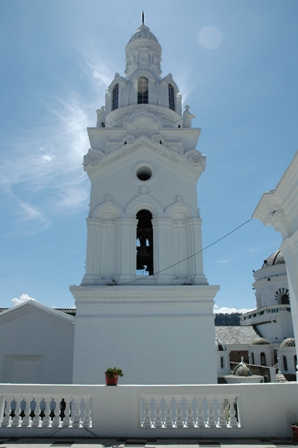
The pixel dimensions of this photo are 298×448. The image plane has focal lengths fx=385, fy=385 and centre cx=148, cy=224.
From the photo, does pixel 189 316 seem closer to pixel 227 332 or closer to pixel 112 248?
pixel 112 248

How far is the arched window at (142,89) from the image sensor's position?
1894 cm

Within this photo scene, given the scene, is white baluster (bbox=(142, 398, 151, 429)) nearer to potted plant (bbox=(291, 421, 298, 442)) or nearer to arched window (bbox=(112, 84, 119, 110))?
potted plant (bbox=(291, 421, 298, 442))

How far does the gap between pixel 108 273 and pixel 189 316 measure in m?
3.47

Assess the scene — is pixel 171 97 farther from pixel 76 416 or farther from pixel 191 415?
pixel 76 416

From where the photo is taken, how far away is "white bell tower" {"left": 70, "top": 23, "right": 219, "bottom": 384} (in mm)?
13555

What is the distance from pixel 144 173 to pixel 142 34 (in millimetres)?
9112

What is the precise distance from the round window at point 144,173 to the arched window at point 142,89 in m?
4.25

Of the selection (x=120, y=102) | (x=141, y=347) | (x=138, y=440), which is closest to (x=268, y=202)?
(x=138, y=440)

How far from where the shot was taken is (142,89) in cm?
1911

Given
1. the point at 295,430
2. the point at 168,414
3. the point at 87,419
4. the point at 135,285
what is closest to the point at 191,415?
the point at 168,414

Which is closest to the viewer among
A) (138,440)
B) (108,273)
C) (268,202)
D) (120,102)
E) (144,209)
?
(138,440)

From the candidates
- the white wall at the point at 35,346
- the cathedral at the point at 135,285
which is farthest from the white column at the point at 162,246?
the white wall at the point at 35,346

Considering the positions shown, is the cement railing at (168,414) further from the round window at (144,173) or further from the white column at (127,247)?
the round window at (144,173)

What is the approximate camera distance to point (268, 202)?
9484 mm
